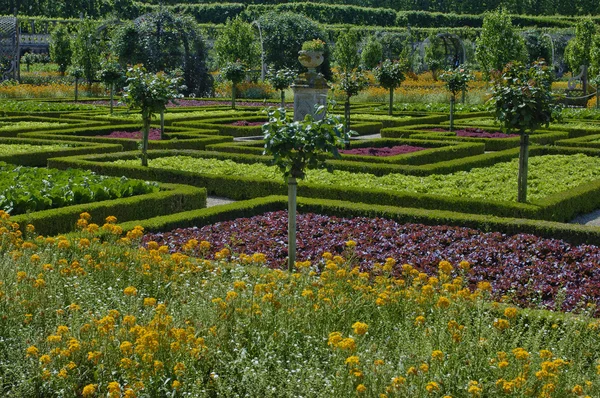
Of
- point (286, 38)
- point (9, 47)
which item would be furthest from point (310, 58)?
point (9, 47)

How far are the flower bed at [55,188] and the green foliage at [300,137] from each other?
317 centimetres

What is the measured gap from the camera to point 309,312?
5.12 meters

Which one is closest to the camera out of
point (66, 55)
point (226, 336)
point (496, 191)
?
point (226, 336)

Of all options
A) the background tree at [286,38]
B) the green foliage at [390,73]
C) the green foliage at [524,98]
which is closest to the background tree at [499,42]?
the green foliage at [390,73]

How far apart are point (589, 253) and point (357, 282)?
11.2 ft

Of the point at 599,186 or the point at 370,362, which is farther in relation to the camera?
the point at 599,186

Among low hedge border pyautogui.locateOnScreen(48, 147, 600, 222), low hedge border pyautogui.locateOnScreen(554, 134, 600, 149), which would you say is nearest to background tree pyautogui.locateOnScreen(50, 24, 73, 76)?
low hedge border pyautogui.locateOnScreen(48, 147, 600, 222)

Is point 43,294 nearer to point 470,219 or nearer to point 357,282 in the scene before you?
point 357,282

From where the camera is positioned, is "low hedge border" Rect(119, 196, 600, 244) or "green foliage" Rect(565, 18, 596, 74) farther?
"green foliage" Rect(565, 18, 596, 74)

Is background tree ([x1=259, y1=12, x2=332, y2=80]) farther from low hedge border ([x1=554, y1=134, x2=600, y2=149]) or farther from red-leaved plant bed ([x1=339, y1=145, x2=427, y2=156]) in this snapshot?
red-leaved plant bed ([x1=339, y1=145, x2=427, y2=156])

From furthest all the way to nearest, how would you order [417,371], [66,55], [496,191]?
[66,55], [496,191], [417,371]

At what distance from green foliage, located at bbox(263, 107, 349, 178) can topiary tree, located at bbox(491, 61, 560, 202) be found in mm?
3747

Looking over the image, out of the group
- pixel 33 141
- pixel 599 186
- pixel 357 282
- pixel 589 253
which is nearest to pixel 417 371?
pixel 357 282

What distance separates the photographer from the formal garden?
4.31 metres
